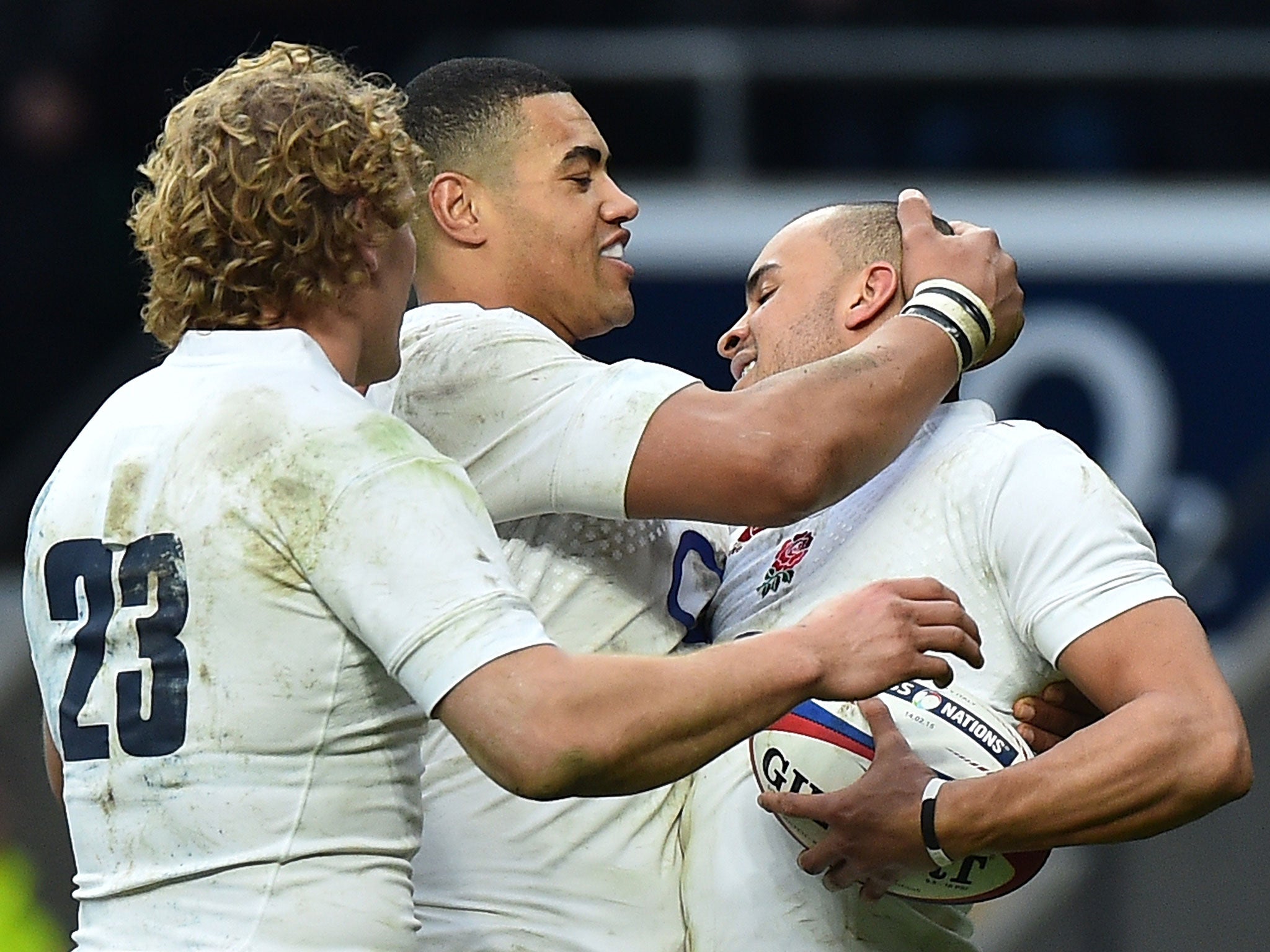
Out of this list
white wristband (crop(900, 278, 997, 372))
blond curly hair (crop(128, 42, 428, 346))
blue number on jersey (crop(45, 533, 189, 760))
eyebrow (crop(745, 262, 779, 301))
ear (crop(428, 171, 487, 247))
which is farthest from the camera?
eyebrow (crop(745, 262, 779, 301))

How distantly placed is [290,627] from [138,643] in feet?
0.68

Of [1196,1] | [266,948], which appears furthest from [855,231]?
[1196,1]

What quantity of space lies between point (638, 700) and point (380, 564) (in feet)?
1.14

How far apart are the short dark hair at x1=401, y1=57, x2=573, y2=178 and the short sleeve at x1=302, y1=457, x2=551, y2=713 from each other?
1.14 metres

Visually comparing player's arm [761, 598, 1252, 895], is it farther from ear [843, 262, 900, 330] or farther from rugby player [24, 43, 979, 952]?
ear [843, 262, 900, 330]

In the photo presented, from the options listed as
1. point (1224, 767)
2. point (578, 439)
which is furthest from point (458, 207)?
point (1224, 767)

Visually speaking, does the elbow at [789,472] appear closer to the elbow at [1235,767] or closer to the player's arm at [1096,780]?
the player's arm at [1096,780]

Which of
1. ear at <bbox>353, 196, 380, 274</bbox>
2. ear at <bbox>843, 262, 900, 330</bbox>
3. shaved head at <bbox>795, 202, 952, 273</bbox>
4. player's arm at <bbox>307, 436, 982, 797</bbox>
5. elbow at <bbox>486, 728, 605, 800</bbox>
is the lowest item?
elbow at <bbox>486, 728, 605, 800</bbox>

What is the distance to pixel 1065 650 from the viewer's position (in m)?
3.20

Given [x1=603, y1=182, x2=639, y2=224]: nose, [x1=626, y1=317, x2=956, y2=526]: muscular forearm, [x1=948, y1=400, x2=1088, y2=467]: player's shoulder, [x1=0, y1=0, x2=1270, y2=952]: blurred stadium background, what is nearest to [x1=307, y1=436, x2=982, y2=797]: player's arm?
[x1=626, y1=317, x2=956, y2=526]: muscular forearm

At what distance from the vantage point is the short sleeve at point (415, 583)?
263 centimetres

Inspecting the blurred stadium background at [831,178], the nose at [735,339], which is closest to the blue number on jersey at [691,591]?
the nose at [735,339]

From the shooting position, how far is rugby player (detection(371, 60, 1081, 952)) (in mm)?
3166

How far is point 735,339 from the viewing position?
381cm
